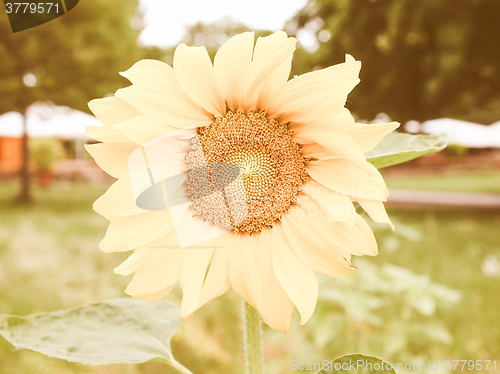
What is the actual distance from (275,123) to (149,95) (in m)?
0.18

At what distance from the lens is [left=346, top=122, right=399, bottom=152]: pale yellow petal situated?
52cm

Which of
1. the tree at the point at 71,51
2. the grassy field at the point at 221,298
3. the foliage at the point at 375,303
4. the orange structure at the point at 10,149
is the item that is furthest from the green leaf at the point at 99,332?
the orange structure at the point at 10,149

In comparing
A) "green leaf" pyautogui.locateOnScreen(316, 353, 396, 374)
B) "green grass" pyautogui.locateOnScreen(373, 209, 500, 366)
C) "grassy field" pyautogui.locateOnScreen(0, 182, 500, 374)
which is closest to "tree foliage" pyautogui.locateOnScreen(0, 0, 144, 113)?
"grassy field" pyautogui.locateOnScreen(0, 182, 500, 374)

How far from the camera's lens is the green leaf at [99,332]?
0.68 meters

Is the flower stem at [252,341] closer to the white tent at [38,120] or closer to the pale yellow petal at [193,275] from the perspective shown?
the pale yellow petal at [193,275]

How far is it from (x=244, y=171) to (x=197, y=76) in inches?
6.2

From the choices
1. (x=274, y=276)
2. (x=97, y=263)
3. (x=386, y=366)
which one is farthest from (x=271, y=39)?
(x=97, y=263)

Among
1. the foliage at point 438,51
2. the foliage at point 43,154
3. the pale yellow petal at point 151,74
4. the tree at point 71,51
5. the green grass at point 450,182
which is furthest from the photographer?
the green grass at point 450,182

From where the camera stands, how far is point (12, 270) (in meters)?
4.43

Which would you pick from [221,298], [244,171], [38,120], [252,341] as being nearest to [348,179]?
[244,171]

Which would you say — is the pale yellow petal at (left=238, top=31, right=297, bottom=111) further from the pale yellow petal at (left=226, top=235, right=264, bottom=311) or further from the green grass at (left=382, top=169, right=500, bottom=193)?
the green grass at (left=382, top=169, right=500, bottom=193)

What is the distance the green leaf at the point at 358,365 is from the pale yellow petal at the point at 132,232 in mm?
274

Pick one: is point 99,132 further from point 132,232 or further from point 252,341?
point 252,341

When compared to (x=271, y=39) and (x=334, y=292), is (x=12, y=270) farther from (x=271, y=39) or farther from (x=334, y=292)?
(x=271, y=39)
